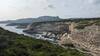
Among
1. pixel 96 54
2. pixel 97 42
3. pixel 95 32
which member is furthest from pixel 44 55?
pixel 95 32

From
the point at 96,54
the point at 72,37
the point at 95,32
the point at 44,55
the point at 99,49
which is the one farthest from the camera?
the point at 72,37

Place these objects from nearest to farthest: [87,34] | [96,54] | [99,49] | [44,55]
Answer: [44,55] < [96,54] < [99,49] < [87,34]

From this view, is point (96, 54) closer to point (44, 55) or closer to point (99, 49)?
point (99, 49)

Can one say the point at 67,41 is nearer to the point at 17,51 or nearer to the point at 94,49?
the point at 94,49

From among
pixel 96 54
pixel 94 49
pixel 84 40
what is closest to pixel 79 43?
pixel 84 40

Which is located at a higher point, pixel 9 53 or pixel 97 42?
pixel 9 53

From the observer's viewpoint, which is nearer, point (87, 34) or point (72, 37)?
point (87, 34)
